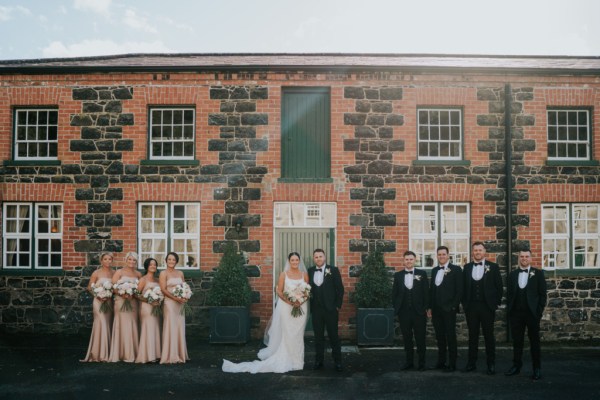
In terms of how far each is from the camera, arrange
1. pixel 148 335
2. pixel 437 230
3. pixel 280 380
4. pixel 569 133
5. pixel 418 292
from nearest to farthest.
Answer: pixel 280 380 < pixel 418 292 < pixel 148 335 < pixel 437 230 < pixel 569 133

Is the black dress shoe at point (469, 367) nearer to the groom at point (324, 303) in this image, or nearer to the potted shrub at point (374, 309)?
the groom at point (324, 303)

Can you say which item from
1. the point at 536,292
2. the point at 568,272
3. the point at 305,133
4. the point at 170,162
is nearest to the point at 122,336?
the point at 170,162

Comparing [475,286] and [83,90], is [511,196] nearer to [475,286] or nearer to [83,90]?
[475,286]

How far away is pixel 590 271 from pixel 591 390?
16.0 feet

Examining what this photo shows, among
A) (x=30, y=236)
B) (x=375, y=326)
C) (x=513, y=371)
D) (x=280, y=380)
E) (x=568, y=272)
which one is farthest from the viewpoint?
(x=30, y=236)

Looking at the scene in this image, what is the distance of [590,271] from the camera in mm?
12109

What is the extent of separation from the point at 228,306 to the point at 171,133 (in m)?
4.21

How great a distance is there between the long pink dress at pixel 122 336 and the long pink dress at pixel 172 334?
624 millimetres

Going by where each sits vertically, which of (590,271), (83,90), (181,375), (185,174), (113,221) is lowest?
(181,375)

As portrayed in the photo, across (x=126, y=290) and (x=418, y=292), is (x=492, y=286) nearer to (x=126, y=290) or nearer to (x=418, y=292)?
(x=418, y=292)

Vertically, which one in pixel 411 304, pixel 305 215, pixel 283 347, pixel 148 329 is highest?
pixel 305 215

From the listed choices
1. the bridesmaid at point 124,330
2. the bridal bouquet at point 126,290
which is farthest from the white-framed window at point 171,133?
the bridal bouquet at point 126,290

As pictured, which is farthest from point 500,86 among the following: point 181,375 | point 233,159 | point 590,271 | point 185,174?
point 181,375

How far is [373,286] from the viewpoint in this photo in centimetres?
1116
